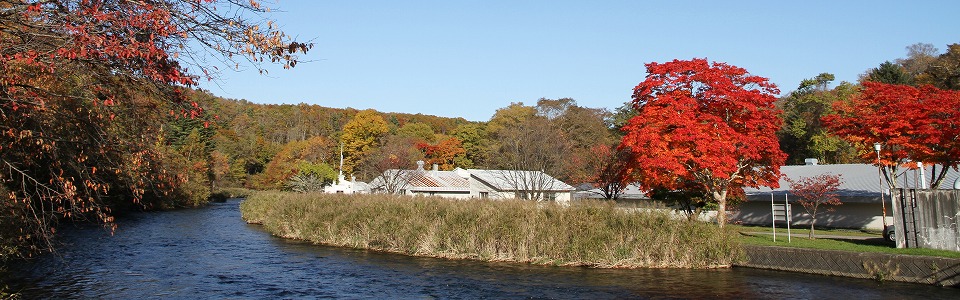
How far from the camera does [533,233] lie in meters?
23.0

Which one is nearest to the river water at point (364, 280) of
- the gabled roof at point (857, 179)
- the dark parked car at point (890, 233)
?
the dark parked car at point (890, 233)

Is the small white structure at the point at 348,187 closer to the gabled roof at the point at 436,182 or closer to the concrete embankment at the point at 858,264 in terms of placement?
the gabled roof at the point at 436,182

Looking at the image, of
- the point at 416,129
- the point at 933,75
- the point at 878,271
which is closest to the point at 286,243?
the point at 878,271

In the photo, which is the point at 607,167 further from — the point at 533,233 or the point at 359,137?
the point at 359,137

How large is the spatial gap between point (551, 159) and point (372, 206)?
2199 centimetres

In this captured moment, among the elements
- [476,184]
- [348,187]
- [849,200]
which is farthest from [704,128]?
[348,187]

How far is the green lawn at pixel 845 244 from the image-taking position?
1873 cm

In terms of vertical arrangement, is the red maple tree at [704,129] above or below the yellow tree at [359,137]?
below

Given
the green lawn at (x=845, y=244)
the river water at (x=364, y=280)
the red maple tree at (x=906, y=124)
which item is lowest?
the river water at (x=364, y=280)

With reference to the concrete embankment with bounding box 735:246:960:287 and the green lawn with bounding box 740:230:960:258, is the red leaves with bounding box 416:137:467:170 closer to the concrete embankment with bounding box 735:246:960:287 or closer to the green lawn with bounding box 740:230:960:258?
the green lawn with bounding box 740:230:960:258

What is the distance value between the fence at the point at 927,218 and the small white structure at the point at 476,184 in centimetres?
2370

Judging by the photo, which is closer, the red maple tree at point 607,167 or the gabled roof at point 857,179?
the gabled roof at point 857,179

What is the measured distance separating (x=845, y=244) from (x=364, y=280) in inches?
629

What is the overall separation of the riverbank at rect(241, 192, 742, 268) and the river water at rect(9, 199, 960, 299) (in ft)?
2.82
